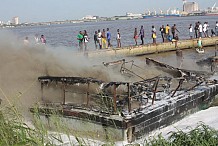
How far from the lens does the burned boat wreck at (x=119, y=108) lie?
884 centimetres

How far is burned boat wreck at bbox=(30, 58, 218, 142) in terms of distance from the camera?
29.0 feet

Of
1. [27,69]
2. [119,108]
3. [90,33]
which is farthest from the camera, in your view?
[90,33]

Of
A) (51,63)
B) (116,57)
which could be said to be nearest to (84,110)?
(51,63)

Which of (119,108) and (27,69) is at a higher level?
(27,69)

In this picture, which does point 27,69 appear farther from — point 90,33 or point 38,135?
point 90,33

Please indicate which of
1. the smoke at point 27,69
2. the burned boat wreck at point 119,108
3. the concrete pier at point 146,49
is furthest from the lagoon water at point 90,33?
the burned boat wreck at point 119,108

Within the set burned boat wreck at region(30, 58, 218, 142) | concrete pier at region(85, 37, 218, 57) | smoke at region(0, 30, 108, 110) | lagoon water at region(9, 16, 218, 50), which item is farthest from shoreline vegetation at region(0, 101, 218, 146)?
concrete pier at region(85, 37, 218, 57)

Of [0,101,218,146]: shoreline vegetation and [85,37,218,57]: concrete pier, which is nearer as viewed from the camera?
[0,101,218,146]: shoreline vegetation

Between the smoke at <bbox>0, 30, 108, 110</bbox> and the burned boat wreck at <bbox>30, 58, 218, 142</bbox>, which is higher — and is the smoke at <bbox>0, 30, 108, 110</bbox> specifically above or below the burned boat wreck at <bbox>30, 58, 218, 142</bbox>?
above

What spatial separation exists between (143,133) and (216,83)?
4.88 meters

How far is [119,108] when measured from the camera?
951cm

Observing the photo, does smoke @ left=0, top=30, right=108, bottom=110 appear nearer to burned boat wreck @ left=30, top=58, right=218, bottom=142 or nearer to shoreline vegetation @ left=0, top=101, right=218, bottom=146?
burned boat wreck @ left=30, top=58, right=218, bottom=142

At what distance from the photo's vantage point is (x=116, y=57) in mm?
26047

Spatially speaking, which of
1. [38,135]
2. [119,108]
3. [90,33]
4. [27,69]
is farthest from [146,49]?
[90,33]
